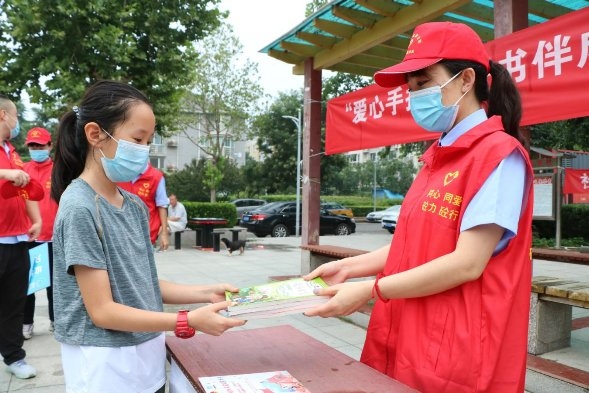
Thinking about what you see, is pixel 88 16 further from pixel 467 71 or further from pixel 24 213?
A: pixel 467 71

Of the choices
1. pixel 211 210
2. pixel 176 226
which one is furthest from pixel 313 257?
pixel 211 210

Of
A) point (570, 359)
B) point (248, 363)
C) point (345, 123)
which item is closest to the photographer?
point (248, 363)

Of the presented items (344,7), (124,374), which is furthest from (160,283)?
(344,7)

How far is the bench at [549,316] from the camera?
359 centimetres

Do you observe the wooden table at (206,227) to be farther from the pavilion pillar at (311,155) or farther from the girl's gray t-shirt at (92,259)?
the girl's gray t-shirt at (92,259)

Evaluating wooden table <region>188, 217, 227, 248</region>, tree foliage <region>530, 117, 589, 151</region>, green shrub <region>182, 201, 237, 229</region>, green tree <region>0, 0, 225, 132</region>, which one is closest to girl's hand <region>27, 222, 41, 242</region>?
green tree <region>0, 0, 225, 132</region>

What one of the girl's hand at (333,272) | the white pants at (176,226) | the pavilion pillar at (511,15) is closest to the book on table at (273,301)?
the girl's hand at (333,272)

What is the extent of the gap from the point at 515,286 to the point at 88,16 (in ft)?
33.6

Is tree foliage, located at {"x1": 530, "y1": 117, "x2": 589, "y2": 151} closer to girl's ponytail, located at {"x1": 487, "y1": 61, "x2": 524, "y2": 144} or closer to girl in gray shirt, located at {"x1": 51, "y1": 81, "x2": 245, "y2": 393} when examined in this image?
girl's ponytail, located at {"x1": 487, "y1": 61, "x2": 524, "y2": 144}

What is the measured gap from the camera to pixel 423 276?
1312mm

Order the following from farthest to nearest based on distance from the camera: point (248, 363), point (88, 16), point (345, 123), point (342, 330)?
point (88, 16) → point (345, 123) → point (342, 330) → point (248, 363)

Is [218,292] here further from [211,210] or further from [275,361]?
[211,210]

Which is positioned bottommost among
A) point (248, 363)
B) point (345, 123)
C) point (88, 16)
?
point (248, 363)

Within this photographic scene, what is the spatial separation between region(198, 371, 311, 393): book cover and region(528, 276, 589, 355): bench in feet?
9.39
